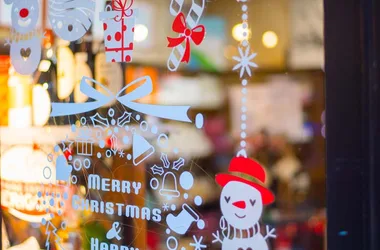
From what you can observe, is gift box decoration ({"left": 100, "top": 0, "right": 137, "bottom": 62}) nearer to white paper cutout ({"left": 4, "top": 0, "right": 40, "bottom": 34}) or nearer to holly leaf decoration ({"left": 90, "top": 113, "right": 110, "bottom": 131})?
holly leaf decoration ({"left": 90, "top": 113, "right": 110, "bottom": 131})

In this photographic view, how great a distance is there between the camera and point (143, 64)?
1.77 meters

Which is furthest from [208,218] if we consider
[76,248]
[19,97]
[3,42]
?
[3,42]

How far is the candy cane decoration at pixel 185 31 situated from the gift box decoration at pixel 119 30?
17 cm

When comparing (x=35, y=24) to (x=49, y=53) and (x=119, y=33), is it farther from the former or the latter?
(x=119, y=33)

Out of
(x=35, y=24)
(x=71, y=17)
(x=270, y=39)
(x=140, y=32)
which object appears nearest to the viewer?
(x=270, y=39)

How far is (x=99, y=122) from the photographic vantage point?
1.87 m

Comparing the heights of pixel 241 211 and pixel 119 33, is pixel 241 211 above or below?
below

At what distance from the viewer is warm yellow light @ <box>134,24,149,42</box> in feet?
5.79

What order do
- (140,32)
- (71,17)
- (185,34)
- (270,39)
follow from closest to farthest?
(270,39) → (185,34) → (140,32) → (71,17)

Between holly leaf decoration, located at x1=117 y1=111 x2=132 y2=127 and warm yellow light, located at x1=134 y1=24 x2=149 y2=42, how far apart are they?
0.79 feet

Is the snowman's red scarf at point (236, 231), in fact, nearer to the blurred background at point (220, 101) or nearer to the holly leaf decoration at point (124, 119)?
the blurred background at point (220, 101)

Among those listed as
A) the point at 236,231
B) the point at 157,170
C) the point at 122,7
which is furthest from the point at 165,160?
the point at 122,7

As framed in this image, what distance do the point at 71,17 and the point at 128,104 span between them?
1.43 feet

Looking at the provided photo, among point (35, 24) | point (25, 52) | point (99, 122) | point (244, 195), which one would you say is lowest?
point (244, 195)
